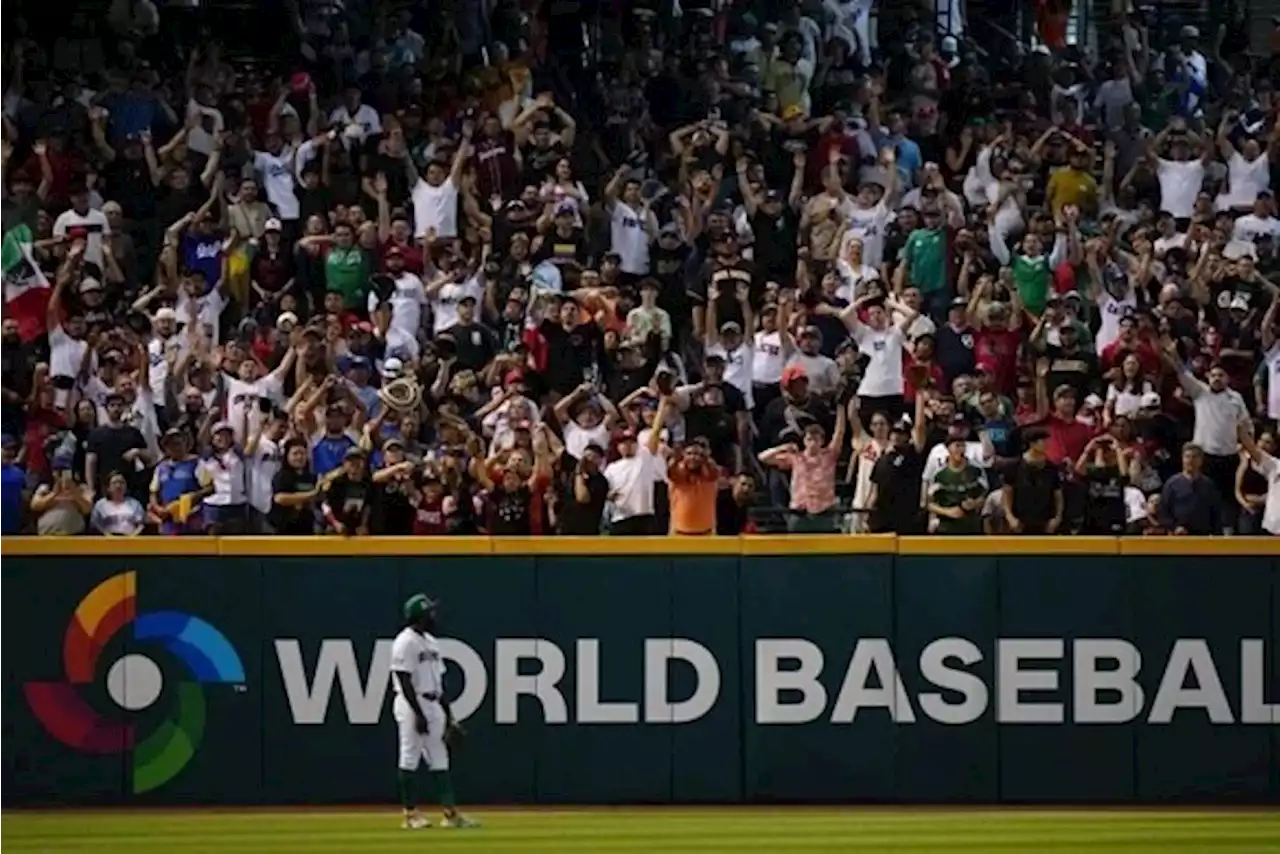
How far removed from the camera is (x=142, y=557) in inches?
1054

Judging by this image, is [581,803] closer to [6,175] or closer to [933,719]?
→ [933,719]

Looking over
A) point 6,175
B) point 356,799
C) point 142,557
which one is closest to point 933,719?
point 356,799

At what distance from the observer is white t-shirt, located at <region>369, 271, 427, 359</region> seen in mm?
29469

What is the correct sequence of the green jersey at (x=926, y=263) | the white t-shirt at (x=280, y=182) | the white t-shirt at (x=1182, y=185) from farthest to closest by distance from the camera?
the white t-shirt at (x=1182, y=185)
the white t-shirt at (x=280, y=182)
the green jersey at (x=926, y=263)

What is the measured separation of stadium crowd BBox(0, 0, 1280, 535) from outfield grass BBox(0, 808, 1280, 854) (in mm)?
2586

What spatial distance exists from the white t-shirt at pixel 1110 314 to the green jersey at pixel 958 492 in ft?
10.1

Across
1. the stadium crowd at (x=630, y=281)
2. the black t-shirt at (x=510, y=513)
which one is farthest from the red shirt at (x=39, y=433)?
the black t-shirt at (x=510, y=513)

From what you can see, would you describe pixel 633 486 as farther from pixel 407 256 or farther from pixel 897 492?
pixel 407 256

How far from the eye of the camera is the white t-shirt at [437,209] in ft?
102

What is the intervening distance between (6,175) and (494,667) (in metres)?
8.24

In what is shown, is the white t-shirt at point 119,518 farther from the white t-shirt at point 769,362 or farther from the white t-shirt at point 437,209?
the white t-shirt at point 769,362

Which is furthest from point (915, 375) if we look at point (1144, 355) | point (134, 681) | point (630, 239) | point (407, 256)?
point (134, 681)

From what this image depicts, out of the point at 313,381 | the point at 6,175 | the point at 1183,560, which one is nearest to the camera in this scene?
the point at 1183,560

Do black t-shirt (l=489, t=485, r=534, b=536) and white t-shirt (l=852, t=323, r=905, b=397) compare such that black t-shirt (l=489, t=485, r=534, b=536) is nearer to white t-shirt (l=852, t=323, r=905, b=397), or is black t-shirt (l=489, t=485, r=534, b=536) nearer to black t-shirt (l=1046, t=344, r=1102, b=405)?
white t-shirt (l=852, t=323, r=905, b=397)
